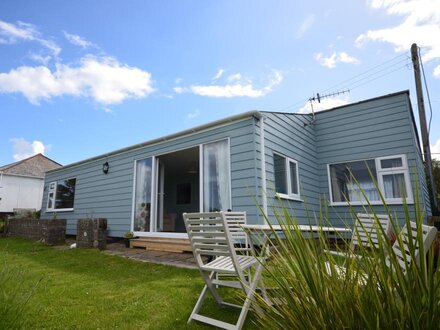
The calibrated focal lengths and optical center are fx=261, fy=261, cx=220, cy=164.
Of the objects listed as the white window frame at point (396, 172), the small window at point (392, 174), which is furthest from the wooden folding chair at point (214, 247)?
the small window at point (392, 174)

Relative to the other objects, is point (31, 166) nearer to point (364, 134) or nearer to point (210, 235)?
point (364, 134)

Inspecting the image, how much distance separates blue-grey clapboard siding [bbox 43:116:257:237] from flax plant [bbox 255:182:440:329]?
2461 millimetres

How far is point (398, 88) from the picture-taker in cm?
695

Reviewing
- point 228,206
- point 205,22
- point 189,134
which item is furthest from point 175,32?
point 228,206

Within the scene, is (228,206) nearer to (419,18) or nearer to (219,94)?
(419,18)

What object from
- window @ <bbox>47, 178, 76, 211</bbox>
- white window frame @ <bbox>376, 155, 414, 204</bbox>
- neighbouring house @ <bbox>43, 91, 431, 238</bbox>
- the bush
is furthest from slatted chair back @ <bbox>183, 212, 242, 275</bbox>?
window @ <bbox>47, 178, 76, 211</bbox>

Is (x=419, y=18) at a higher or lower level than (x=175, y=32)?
lower

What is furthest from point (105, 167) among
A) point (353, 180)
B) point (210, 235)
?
point (353, 180)

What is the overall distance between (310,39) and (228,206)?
220 inches

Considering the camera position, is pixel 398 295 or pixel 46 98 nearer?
pixel 398 295

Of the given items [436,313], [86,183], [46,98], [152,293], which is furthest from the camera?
[46,98]

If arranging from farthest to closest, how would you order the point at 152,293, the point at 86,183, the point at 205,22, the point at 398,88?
the point at 86,183 < the point at 205,22 < the point at 398,88 < the point at 152,293

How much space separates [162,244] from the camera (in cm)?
609

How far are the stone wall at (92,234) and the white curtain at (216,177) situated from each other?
→ 3.00 metres
